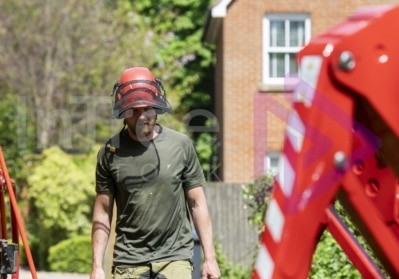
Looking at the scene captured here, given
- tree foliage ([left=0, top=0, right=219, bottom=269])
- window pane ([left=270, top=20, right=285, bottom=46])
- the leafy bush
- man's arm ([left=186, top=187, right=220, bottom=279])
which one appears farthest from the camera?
tree foliage ([left=0, top=0, right=219, bottom=269])

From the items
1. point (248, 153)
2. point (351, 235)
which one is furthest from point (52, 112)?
point (351, 235)

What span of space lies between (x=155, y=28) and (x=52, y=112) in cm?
840

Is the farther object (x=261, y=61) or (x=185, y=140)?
(x=261, y=61)

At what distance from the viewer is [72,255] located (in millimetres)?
23938

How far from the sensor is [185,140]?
781 centimetres

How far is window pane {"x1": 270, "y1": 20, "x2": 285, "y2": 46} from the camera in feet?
98.4

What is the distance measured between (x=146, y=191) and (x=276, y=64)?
2263cm

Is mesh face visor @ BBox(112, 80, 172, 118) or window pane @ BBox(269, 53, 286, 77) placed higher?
window pane @ BBox(269, 53, 286, 77)

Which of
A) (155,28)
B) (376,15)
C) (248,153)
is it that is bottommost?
(376,15)

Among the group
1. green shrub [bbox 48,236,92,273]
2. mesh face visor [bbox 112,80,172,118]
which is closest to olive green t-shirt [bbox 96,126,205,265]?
mesh face visor [bbox 112,80,172,118]

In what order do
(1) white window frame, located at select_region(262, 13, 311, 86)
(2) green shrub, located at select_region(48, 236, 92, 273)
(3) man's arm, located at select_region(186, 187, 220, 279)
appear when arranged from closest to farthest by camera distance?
(3) man's arm, located at select_region(186, 187, 220, 279) → (2) green shrub, located at select_region(48, 236, 92, 273) → (1) white window frame, located at select_region(262, 13, 311, 86)

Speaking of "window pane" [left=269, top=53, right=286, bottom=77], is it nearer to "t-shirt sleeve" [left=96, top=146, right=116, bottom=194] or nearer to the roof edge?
the roof edge

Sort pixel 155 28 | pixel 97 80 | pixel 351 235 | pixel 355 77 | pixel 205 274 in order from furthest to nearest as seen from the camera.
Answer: pixel 155 28 → pixel 97 80 → pixel 205 274 → pixel 351 235 → pixel 355 77

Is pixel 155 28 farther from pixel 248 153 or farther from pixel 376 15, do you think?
pixel 376 15
